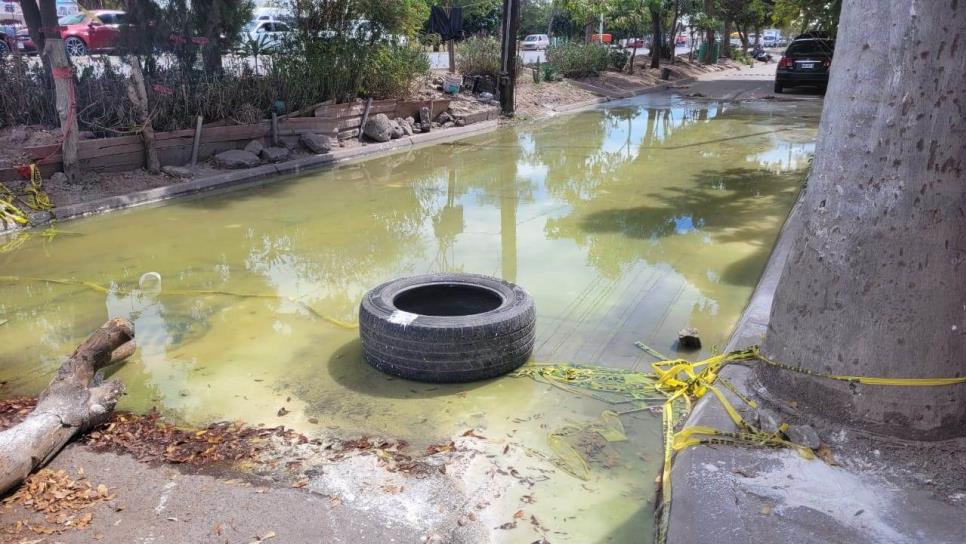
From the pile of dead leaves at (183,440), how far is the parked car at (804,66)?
24.7m

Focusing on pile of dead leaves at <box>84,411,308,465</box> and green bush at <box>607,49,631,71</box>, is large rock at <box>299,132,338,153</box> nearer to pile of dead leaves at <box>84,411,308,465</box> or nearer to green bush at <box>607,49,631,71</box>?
pile of dead leaves at <box>84,411,308,465</box>

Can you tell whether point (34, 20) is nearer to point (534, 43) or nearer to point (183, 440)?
point (183, 440)

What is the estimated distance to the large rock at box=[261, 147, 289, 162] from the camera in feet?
43.3

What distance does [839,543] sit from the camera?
2.82 m

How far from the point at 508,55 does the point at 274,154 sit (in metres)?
8.78

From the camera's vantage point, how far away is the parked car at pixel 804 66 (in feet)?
80.6

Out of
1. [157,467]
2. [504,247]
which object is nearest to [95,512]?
[157,467]

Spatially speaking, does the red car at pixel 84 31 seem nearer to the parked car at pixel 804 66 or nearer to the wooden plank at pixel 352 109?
the wooden plank at pixel 352 109

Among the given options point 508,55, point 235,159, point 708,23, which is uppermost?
point 708,23

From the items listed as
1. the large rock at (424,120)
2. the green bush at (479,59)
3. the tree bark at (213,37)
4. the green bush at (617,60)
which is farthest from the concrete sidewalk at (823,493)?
the green bush at (617,60)

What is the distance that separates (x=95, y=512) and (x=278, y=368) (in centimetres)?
179

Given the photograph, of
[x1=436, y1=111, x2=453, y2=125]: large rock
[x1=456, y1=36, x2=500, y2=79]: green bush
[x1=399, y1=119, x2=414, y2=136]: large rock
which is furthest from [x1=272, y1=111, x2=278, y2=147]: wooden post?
[x1=456, y1=36, x2=500, y2=79]: green bush

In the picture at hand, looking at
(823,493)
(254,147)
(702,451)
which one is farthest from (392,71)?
(823,493)

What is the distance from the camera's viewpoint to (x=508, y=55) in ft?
65.2
